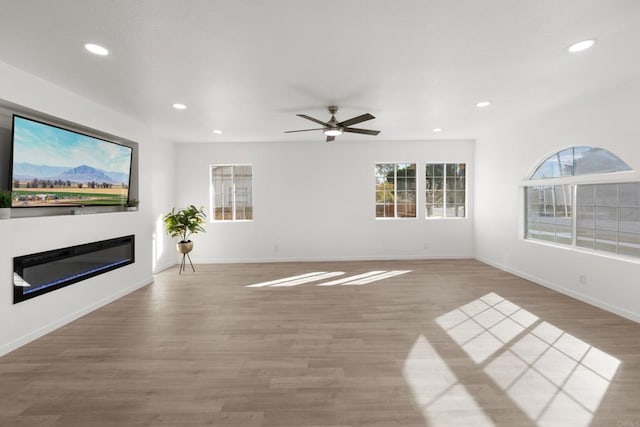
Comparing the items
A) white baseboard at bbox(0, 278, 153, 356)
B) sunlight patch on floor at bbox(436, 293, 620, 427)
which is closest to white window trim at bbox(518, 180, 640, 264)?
sunlight patch on floor at bbox(436, 293, 620, 427)

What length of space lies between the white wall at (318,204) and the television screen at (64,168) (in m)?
2.33

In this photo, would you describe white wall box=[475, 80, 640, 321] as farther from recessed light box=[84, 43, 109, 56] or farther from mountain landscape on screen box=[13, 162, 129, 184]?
mountain landscape on screen box=[13, 162, 129, 184]

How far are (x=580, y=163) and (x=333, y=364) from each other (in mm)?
4369

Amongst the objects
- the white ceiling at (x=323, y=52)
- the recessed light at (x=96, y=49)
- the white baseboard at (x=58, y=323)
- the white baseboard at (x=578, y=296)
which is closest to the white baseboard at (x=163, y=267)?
the white baseboard at (x=58, y=323)

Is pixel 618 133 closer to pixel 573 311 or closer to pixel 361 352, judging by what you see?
pixel 573 311

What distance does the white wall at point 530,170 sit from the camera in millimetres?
3400

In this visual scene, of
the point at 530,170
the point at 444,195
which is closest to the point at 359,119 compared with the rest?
the point at 530,170

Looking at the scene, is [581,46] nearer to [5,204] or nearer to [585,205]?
[585,205]

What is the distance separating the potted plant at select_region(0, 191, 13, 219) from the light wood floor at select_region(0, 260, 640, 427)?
129 centimetres

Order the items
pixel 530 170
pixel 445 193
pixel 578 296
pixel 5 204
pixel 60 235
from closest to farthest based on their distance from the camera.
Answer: pixel 5 204 → pixel 60 235 → pixel 578 296 → pixel 530 170 → pixel 445 193

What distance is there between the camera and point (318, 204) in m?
6.77

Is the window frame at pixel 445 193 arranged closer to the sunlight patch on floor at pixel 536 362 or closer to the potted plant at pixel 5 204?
the sunlight patch on floor at pixel 536 362

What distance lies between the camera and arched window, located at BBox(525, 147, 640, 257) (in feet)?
11.6

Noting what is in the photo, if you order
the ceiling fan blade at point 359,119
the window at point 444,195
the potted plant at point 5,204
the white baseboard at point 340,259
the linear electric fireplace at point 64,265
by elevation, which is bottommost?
the white baseboard at point 340,259
